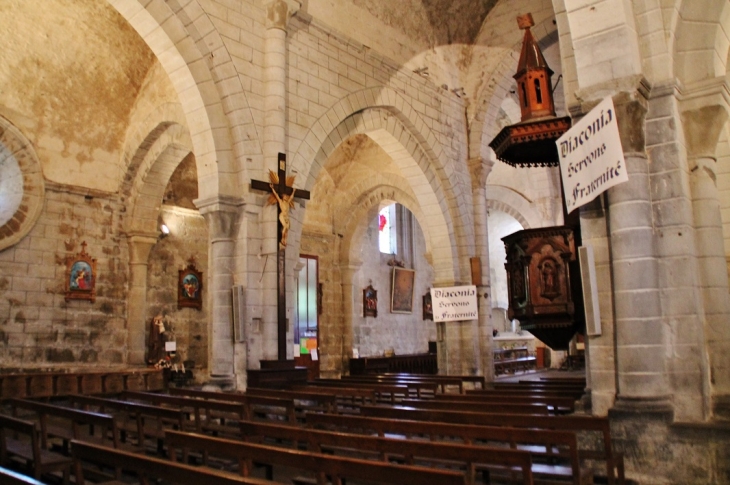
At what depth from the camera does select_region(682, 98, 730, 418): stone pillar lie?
4969mm

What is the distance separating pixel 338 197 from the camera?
1647 cm

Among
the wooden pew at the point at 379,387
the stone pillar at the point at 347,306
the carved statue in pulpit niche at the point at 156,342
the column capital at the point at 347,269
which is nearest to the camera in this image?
the wooden pew at the point at 379,387

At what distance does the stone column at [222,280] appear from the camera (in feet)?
26.5

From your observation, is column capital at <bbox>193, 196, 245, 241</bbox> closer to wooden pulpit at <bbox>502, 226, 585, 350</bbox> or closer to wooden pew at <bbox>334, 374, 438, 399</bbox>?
wooden pew at <bbox>334, 374, 438, 399</bbox>

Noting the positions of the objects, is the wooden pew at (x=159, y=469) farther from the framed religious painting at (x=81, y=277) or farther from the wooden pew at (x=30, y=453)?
the framed religious painting at (x=81, y=277)

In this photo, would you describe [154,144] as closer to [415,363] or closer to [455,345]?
[455,345]

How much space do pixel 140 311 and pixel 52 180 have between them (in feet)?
9.94

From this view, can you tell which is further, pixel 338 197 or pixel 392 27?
pixel 338 197

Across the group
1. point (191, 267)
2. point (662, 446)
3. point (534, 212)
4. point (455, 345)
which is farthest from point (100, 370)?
point (534, 212)

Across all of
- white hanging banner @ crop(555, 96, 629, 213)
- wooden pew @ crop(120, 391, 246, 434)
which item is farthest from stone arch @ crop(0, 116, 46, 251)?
white hanging banner @ crop(555, 96, 629, 213)

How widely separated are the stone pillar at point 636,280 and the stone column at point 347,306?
11.9 m

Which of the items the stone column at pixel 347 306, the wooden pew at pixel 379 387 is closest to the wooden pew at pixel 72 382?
the wooden pew at pixel 379 387

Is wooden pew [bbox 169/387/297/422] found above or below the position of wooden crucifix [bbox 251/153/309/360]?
below

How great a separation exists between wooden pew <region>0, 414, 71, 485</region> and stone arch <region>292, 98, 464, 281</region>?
6.59 m
